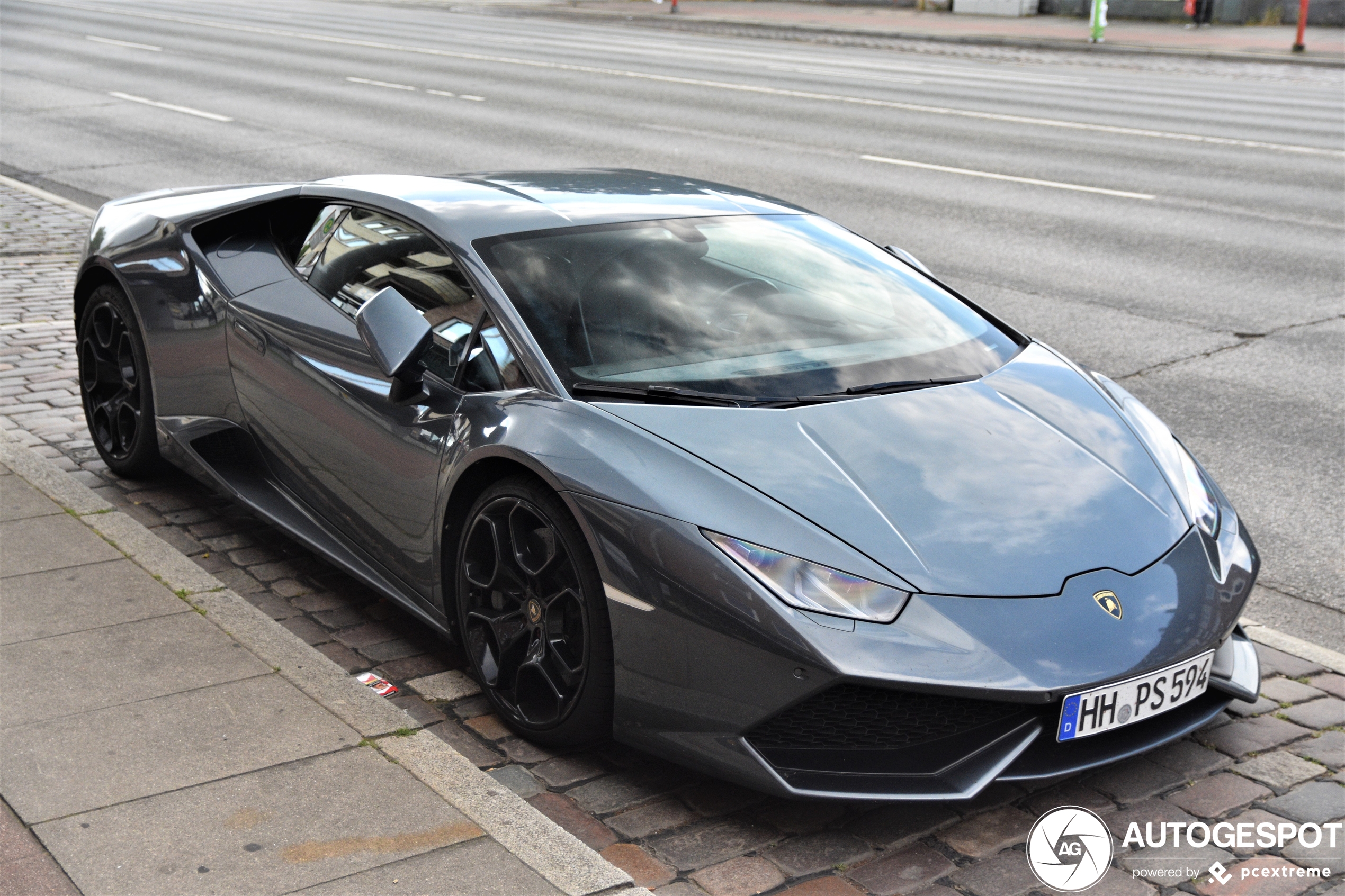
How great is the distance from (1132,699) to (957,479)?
0.69 metres

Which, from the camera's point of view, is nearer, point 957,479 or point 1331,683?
point 957,479

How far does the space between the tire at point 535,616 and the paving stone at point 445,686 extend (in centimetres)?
23

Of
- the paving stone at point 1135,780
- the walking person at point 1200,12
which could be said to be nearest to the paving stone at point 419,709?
the paving stone at point 1135,780

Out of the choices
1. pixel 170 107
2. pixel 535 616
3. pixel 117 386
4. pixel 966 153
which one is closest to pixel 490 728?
pixel 535 616

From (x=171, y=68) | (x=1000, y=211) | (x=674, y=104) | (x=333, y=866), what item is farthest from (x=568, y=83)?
(x=333, y=866)

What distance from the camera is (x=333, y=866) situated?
118 inches

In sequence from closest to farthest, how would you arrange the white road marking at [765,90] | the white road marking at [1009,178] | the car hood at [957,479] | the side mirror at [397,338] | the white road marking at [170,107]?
the car hood at [957,479]
the side mirror at [397,338]
the white road marking at [1009,178]
the white road marking at [765,90]
the white road marking at [170,107]

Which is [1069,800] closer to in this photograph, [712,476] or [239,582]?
[712,476]

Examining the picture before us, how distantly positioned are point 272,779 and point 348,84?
18930 mm

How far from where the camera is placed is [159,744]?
3.50 meters

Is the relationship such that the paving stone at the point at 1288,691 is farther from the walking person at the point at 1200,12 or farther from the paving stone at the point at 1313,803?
the walking person at the point at 1200,12

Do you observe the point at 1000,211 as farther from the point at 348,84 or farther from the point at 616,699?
the point at 348,84

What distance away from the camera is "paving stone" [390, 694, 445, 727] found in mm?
3844

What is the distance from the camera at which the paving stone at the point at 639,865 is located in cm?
309
